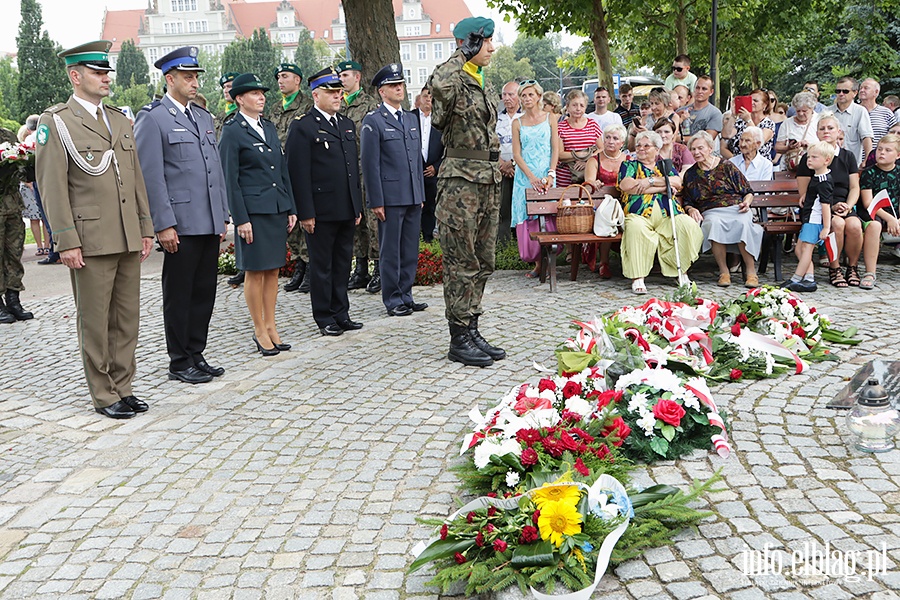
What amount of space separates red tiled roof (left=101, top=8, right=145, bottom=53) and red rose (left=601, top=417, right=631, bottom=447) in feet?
410

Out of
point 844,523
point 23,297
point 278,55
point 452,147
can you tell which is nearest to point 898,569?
point 844,523

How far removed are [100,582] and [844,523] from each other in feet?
10.3

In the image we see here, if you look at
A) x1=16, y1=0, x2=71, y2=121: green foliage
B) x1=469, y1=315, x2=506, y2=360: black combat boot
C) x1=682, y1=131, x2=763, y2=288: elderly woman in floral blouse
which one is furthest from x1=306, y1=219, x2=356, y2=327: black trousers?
x1=16, y1=0, x2=71, y2=121: green foliage

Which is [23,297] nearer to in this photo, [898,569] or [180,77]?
[180,77]

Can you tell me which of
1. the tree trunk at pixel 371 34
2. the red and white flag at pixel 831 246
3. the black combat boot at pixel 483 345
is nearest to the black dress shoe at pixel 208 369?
the black combat boot at pixel 483 345

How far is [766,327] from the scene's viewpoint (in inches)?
267

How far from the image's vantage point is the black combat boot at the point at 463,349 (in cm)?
682

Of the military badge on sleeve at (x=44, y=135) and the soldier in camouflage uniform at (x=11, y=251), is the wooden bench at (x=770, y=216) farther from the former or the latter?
the soldier in camouflage uniform at (x=11, y=251)

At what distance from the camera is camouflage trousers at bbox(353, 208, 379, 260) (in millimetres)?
9883

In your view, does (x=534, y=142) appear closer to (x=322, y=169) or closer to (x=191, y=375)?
(x=322, y=169)

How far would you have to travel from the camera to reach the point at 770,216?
33.1 feet

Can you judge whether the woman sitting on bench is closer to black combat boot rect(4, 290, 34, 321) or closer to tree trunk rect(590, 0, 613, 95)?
black combat boot rect(4, 290, 34, 321)

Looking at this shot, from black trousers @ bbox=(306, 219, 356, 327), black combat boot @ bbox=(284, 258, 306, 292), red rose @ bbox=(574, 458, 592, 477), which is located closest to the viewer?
red rose @ bbox=(574, 458, 592, 477)

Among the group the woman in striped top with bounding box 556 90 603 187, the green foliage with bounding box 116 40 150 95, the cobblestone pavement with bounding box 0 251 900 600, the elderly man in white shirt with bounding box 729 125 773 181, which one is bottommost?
the cobblestone pavement with bounding box 0 251 900 600
